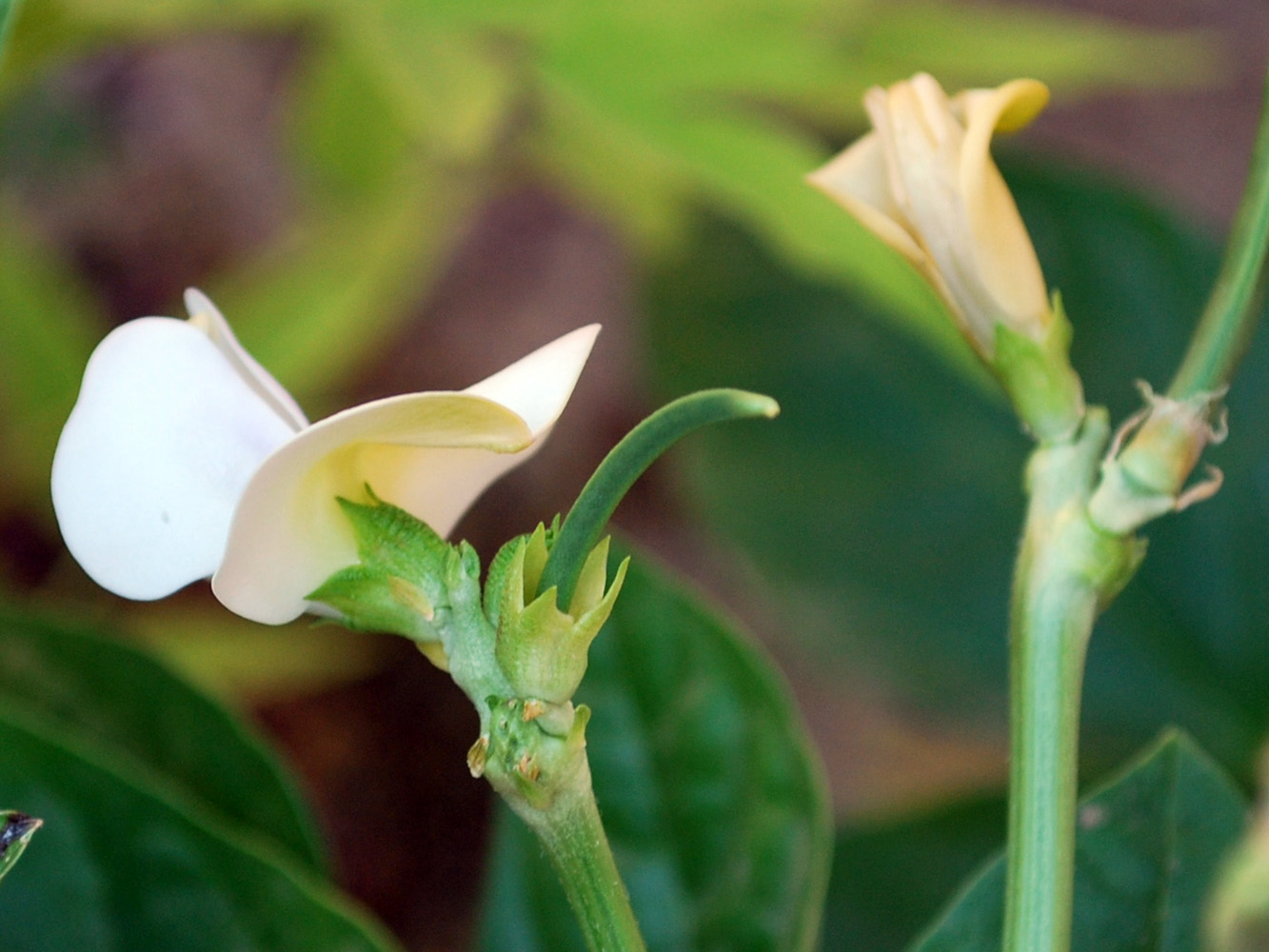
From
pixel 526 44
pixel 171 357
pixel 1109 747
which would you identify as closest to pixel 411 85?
pixel 526 44

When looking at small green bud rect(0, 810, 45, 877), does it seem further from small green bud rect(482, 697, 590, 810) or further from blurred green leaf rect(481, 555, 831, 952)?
blurred green leaf rect(481, 555, 831, 952)

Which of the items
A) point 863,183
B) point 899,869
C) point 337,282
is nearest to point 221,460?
point 863,183

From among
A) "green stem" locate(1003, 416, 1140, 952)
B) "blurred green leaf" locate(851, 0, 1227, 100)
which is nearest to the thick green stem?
"green stem" locate(1003, 416, 1140, 952)

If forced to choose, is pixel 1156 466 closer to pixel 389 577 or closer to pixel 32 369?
pixel 389 577

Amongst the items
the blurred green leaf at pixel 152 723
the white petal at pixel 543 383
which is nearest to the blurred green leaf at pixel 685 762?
the blurred green leaf at pixel 152 723

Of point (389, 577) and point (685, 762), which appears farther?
point (685, 762)
